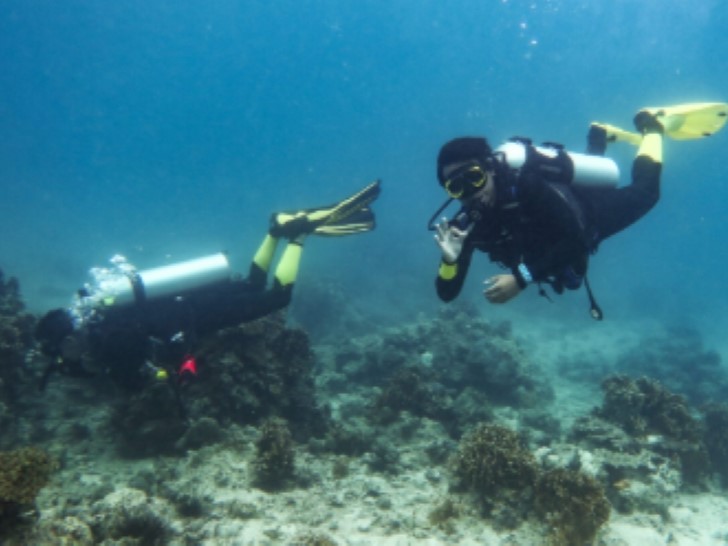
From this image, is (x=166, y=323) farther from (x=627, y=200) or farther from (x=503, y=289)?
(x=627, y=200)

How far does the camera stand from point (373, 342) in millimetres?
15148

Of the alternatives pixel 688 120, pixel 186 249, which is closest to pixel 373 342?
pixel 688 120

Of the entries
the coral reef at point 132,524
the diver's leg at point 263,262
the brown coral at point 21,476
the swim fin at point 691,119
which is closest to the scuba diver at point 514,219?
the swim fin at point 691,119

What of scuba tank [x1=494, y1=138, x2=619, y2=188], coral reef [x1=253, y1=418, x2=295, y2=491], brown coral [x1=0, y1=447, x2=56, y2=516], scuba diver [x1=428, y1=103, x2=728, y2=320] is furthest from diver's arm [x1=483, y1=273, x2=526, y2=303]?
brown coral [x1=0, y1=447, x2=56, y2=516]

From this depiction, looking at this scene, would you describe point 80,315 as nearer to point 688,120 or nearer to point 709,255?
point 688,120

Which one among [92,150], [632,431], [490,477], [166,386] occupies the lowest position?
[632,431]

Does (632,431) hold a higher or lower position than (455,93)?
lower

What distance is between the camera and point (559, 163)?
227 inches

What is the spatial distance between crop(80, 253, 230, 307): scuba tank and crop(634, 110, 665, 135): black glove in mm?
7659

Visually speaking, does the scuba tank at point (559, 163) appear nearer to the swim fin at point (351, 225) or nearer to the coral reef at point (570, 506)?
the coral reef at point (570, 506)

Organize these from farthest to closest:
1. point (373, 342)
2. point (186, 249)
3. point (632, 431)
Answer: point (186, 249), point (373, 342), point (632, 431)

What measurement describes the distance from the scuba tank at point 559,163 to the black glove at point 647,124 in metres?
1.59

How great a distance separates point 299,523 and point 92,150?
633 feet

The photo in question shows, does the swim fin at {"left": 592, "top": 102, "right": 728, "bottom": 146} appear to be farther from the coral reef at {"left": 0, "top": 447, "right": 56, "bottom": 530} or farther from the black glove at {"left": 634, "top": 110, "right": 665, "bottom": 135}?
the coral reef at {"left": 0, "top": 447, "right": 56, "bottom": 530}
